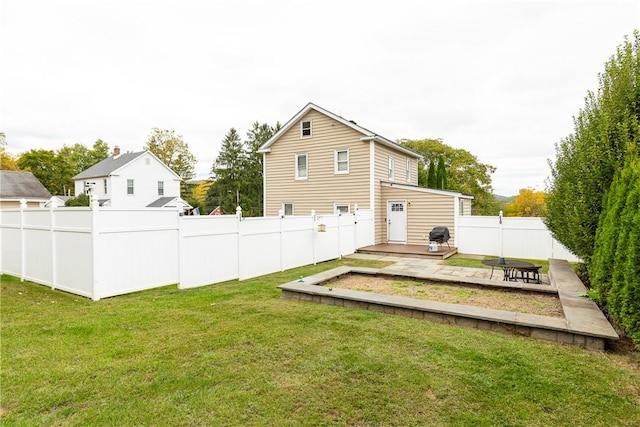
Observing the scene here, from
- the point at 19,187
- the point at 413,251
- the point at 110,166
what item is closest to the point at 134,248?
the point at 413,251

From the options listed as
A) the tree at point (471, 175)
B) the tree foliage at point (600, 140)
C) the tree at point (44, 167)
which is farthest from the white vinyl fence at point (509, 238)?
the tree at point (44, 167)

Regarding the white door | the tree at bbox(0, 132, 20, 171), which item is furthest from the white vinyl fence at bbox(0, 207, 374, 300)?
the tree at bbox(0, 132, 20, 171)

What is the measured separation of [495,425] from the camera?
2.38m

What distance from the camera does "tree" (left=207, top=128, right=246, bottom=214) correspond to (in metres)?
42.1

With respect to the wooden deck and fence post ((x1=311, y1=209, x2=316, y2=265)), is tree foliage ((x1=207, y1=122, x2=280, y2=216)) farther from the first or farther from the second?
fence post ((x1=311, y1=209, x2=316, y2=265))

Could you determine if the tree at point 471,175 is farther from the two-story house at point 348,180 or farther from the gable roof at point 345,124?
the two-story house at point 348,180

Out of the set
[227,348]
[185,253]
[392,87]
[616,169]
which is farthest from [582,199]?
[392,87]

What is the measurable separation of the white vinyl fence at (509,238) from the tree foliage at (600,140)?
18.7ft

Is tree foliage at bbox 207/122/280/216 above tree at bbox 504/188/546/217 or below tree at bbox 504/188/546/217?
above

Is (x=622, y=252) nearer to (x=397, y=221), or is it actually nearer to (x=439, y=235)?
(x=439, y=235)

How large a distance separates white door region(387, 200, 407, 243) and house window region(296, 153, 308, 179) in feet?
14.5

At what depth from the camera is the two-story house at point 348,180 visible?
46.5 feet

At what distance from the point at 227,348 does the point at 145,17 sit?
9582mm

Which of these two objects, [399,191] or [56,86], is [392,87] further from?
[56,86]
